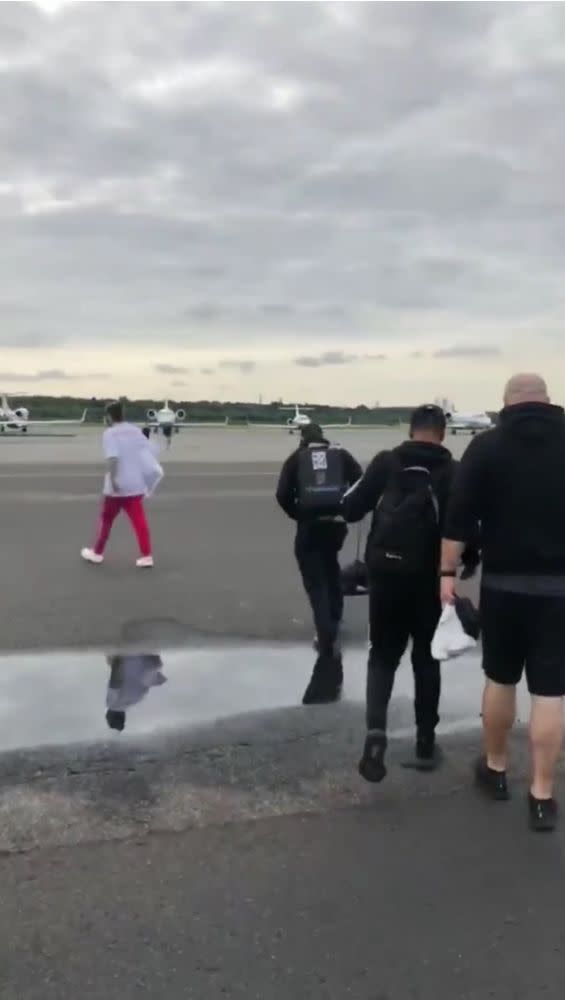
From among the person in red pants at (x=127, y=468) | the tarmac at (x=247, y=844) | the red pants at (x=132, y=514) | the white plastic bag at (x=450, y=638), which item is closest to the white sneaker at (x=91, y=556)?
the red pants at (x=132, y=514)

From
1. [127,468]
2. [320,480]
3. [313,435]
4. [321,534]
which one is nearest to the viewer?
[320,480]

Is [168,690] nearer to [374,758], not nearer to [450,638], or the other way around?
[374,758]

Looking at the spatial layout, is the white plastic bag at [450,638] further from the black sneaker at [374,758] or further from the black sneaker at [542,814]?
the black sneaker at [542,814]

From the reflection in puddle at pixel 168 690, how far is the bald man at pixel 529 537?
1.13 metres

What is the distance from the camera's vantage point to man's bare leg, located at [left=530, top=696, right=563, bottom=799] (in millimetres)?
4008

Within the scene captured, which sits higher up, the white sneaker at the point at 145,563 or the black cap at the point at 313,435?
the black cap at the point at 313,435

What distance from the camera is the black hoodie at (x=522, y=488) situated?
13.1 ft

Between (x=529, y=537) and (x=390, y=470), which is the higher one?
(x=390, y=470)

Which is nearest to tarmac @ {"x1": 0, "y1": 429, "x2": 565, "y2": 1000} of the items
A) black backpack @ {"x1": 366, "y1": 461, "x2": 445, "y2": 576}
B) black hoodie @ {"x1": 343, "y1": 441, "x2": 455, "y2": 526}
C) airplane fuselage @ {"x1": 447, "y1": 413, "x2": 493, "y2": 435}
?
black backpack @ {"x1": 366, "y1": 461, "x2": 445, "y2": 576}

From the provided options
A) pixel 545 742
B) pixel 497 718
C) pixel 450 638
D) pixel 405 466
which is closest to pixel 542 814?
pixel 545 742

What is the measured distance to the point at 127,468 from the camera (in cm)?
987

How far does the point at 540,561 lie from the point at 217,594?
5.20 m

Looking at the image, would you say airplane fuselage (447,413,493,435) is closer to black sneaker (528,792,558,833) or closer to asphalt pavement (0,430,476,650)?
asphalt pavement (0,430,476,650)

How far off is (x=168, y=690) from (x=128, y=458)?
449cm
